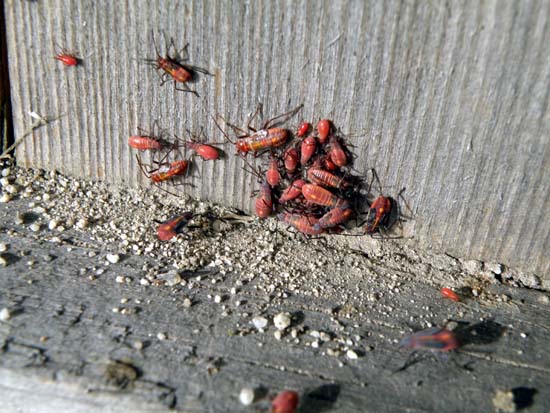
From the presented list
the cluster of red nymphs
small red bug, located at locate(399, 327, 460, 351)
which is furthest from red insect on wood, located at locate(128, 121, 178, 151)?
small red bug, located at locate(399, 327, 460, 351)

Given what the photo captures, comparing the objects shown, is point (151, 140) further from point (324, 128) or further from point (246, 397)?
point (246, 397)

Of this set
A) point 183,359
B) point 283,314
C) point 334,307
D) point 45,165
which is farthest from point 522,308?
point 45,165

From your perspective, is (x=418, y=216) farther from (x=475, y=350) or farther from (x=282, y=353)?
(x=282, y=353)

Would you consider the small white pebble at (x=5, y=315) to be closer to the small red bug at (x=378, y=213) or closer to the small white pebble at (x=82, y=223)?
the small white pebble at (x=82, y=223)

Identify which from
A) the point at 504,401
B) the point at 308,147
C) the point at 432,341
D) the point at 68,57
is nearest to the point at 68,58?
the point at 68,57

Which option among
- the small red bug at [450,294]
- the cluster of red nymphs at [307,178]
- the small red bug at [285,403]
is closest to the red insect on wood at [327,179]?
the cluster of red nymphs at [307,178]

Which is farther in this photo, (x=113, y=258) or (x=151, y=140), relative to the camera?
(x=151, y=140)
